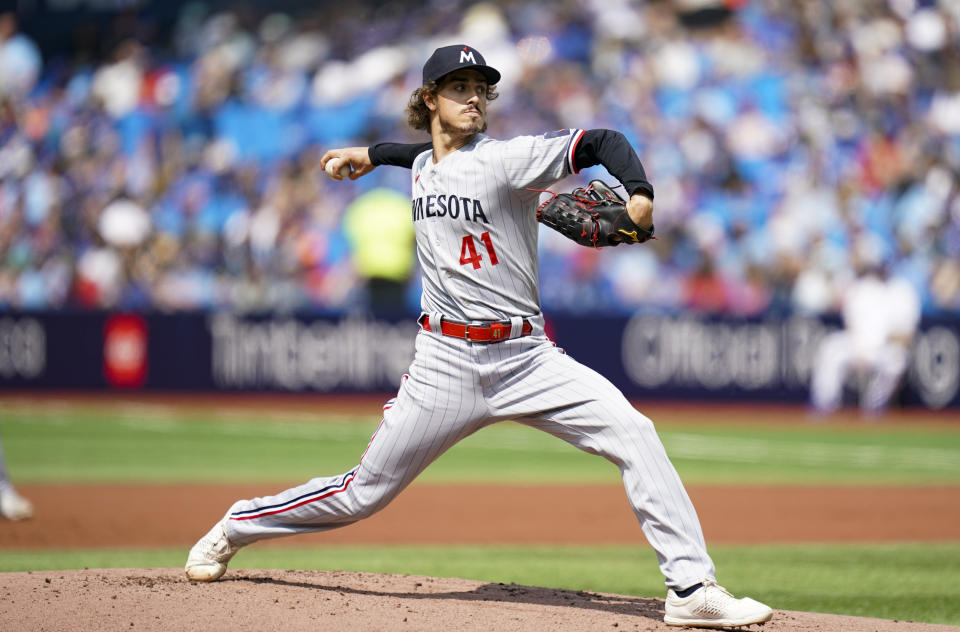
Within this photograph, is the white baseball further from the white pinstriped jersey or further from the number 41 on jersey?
the number 41 on jersey

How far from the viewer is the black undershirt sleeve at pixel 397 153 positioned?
509 centimetres

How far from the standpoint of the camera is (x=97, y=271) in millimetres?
17828

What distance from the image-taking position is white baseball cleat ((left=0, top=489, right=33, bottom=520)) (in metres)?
8.16

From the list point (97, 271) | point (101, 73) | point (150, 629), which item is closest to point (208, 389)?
point (97, 271)

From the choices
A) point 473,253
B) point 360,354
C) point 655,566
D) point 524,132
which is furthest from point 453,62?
point 524,132

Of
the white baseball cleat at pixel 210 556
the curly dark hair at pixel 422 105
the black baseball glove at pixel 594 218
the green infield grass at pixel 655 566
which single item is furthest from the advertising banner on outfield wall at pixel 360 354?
the black baseball glove at pixel 594 218

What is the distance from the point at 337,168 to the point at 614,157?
1.50 metres

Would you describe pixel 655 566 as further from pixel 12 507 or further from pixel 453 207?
pixel 12 507

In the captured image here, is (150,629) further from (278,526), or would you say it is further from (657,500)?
(657,500)

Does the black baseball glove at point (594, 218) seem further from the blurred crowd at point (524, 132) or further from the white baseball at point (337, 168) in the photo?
the blurred crowd at point (524, 132)

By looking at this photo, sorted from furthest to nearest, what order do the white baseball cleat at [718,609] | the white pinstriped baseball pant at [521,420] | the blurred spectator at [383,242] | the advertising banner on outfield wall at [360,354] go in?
1. the advertising banner on outfield wall at [360,354]
2. the blurred spectator at [383,242]
3. the white pinstriped baseball pant at [521,420]
4. the white baseball cleat at [718,609]

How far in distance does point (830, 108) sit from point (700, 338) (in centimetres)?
501

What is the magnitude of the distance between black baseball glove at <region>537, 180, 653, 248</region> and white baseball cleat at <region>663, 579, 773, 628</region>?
4.14 feet

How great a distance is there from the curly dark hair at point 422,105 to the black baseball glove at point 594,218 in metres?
0.53
